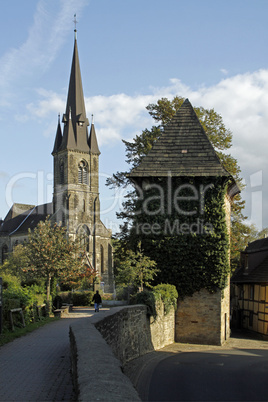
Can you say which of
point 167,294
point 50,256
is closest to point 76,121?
point 50,256

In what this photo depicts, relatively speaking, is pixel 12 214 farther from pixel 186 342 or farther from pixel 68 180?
pixel 186 342

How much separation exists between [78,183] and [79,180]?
0.82 metres

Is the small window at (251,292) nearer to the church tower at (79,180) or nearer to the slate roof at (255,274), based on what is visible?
the slate roof at (255,274)

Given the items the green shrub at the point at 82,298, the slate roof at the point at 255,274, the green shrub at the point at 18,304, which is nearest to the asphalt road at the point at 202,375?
the green shrub at the point at 18,304

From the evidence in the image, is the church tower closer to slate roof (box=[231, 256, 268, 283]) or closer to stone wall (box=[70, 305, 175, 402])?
slate roof (box=[231, 256, 268, 283])

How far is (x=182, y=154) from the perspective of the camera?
21.4 metres

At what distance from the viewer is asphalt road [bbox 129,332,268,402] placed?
10758 millimetres

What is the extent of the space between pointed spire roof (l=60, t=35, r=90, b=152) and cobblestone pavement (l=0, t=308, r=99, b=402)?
221 feet

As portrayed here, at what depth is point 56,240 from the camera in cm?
2716

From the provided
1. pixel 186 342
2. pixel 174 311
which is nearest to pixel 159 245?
pixel 174 311

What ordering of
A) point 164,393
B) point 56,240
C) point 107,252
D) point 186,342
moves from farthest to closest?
point 107,252 < point 56,240 < point 186,342 < point 164,393

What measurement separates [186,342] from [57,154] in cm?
6534

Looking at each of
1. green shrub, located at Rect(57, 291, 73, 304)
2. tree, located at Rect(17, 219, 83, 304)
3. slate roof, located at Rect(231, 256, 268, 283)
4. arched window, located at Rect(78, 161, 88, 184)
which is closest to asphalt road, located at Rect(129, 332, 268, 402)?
slate roof, located at Rect(231, 256, 268, 283)

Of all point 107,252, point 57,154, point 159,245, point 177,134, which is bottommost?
point 107,252
